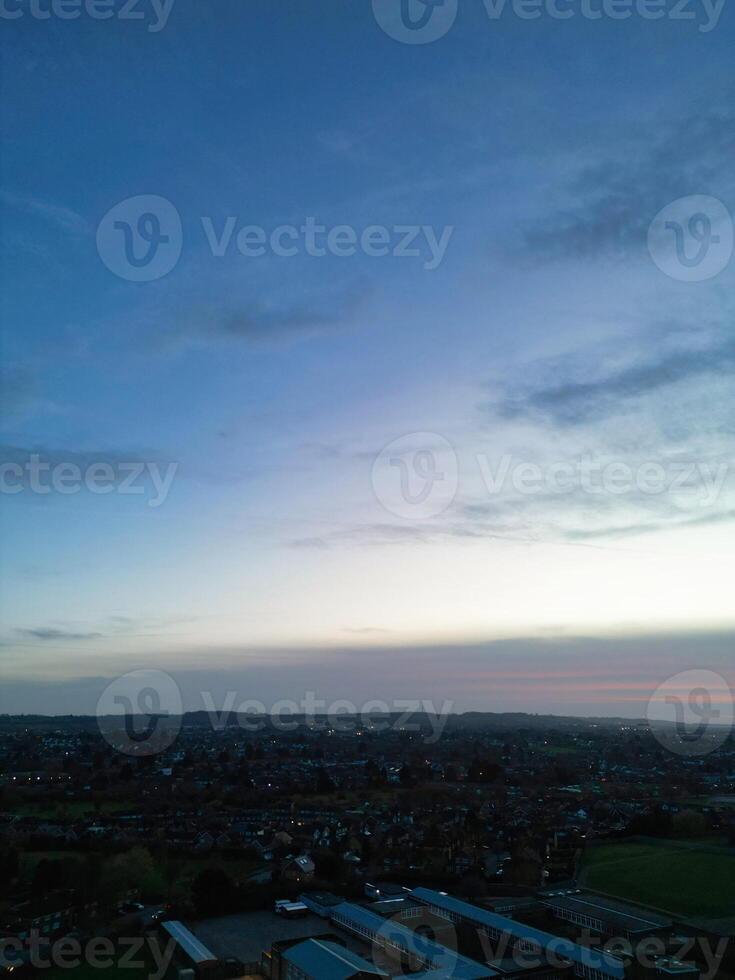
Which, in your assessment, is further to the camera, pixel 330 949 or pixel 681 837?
pixel 681 837

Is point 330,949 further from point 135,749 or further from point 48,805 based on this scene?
point 135,749

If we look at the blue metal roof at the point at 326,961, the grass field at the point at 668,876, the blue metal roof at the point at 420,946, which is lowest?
the grass field at the point at 668,876

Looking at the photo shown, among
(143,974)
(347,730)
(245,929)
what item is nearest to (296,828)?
(245,929)

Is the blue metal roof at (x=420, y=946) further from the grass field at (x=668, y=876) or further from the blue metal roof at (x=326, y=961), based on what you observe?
the grass field at (x=668, y=876)

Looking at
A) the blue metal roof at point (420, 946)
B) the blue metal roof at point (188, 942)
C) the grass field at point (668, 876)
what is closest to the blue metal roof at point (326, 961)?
the blue metal roof at point (420, 946)

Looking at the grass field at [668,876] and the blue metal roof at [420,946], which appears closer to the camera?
the blue metal roof at [420,946]

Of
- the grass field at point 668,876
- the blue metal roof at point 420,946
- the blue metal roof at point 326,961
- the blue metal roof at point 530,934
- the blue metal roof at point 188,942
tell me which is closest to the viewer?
the blue metal roof at point 326,961

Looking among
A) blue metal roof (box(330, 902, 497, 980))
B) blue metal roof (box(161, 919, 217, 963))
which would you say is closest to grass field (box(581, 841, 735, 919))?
blue metal roof (box(330, 902, 497, 980))

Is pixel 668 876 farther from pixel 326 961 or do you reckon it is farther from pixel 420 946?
pixel 326 961
